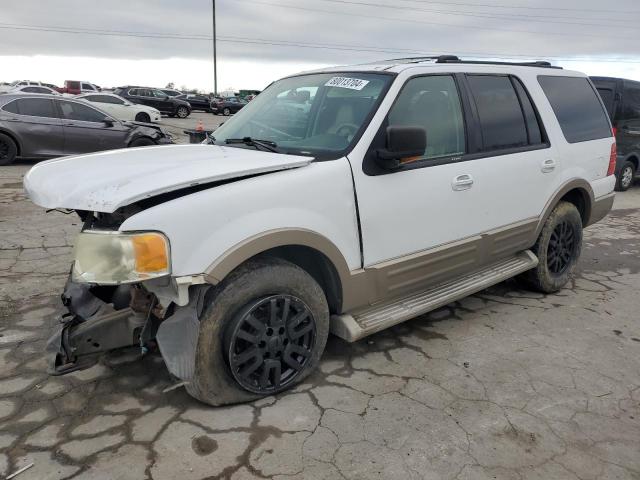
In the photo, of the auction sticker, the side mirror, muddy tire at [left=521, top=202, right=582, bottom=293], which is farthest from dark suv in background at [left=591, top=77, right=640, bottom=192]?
the side mirror

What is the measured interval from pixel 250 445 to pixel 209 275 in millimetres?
862

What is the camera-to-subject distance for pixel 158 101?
95.9ft

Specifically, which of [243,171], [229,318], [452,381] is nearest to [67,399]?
[229,318]

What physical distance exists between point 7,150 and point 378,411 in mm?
10465

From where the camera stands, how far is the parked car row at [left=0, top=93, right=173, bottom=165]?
33.1ft

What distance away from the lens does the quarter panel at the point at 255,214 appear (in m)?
2.32

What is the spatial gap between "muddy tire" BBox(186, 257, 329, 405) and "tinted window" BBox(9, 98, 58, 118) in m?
9.64

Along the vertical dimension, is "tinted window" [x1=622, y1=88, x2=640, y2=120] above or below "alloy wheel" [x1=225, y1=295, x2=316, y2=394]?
above

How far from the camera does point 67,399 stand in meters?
2.81

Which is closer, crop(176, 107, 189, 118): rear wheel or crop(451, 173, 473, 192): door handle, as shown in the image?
crop(451, 173, 473, 192): door handle

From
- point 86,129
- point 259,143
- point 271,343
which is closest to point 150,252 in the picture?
point 271,343

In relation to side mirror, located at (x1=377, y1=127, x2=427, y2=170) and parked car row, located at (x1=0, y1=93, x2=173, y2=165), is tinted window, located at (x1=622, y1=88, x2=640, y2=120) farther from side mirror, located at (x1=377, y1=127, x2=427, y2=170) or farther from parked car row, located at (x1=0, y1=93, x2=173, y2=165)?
parked car row, located at (x1=0, y1=93, x2=173, y2=165)

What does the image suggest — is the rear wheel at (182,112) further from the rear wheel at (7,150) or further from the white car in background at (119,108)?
the rear wheel at (7,150)

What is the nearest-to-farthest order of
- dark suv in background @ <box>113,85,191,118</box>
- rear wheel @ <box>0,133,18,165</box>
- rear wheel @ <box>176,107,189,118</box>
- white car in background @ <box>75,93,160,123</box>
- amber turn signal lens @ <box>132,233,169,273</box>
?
1. amber turn signal lens @ <box>132,233,169,273</box>
2. rear wheel @ <box>0,133,18,165</box>
3. white car in background @ <box>75,93,160,123</box>
4. dark suv in background @ <box>113,85,191,118</box>
5. rear wheel @ <box>176,107,189,118</box>
